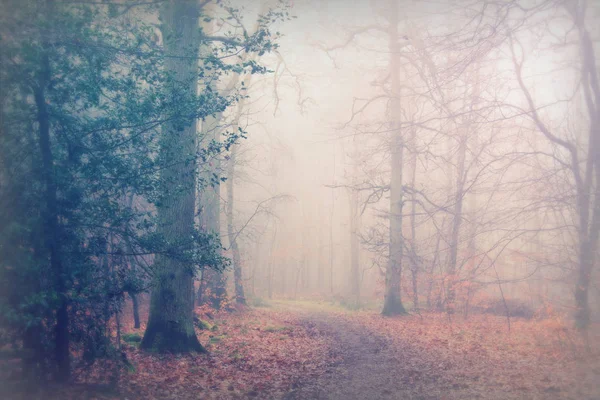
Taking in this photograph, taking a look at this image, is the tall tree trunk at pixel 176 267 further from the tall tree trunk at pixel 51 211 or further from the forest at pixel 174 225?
the tall tree trunk at pixel 51 211

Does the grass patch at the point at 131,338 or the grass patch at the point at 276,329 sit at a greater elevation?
the grass patch at the point at 131,338

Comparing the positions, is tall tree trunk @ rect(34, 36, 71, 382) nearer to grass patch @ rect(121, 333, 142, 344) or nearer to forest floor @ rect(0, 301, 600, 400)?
forest floor @ rect(0, 301, 600, 400)

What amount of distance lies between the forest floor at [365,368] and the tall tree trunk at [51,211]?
3.05ft

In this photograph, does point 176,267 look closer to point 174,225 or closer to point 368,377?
point 174,225

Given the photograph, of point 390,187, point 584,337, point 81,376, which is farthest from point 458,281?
point 81,376

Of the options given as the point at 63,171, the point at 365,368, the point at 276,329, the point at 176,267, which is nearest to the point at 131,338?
the point at 176,267

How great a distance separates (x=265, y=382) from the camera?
683 centimetres

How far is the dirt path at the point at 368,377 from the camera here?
635 centimetres

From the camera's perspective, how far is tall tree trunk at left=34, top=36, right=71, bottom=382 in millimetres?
5160

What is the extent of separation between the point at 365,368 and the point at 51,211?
6.52 meters

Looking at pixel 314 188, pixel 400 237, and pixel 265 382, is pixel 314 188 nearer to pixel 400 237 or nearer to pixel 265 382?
pixel 400 237

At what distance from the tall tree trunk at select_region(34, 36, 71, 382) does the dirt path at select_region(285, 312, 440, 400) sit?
3.68m

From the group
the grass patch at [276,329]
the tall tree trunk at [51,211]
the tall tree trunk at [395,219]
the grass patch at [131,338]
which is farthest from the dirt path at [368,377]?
the tall tree trunk at [395,219]

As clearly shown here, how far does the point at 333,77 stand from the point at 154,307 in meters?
19.4
